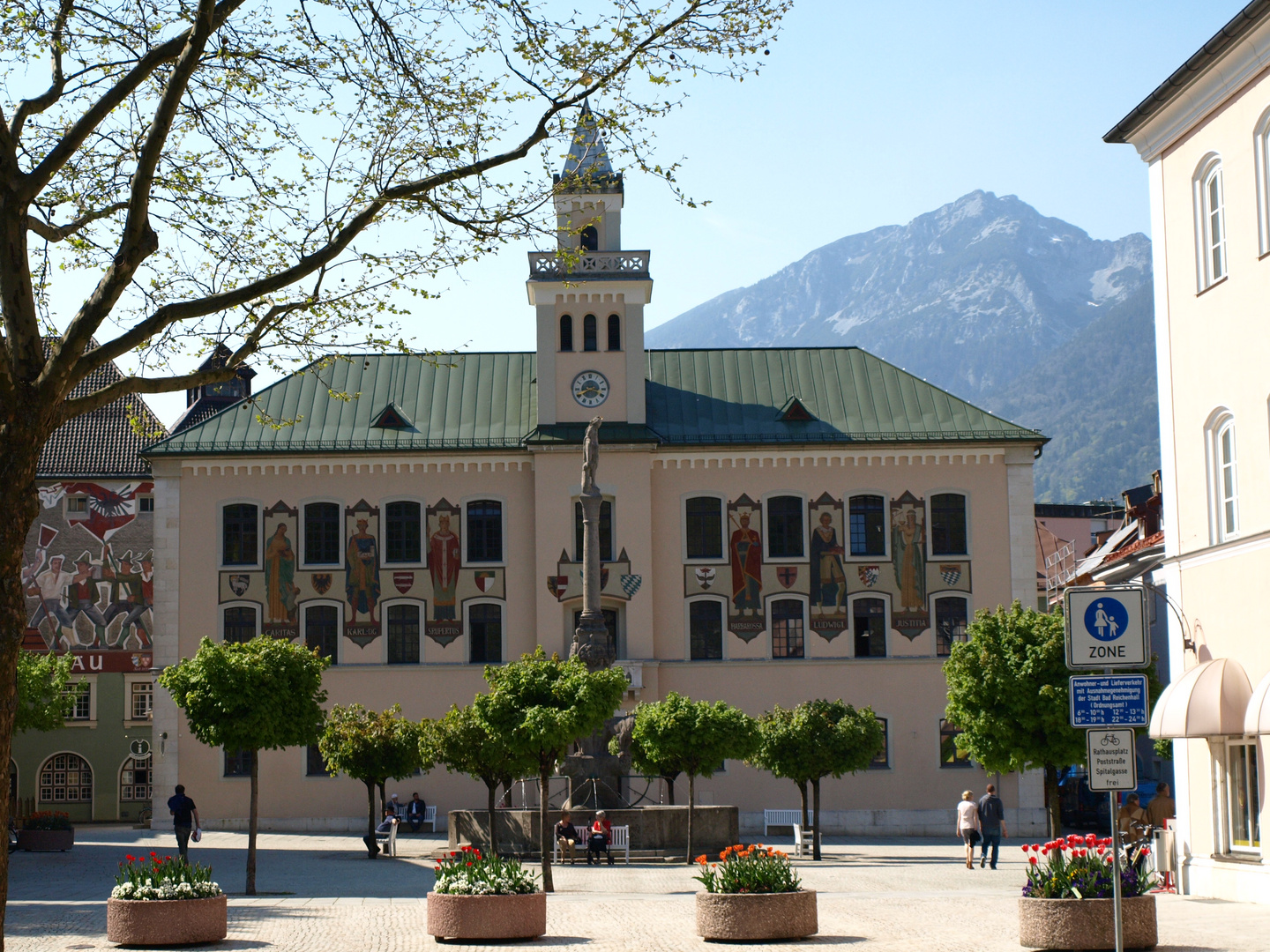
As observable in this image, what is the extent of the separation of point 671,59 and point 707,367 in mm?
34878

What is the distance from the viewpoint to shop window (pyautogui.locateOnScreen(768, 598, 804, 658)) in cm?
4234

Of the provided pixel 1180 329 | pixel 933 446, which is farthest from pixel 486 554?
pixel 1180 329

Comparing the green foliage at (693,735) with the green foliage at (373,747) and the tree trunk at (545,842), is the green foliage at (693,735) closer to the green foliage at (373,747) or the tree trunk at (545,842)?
the green foliage at (373,747)

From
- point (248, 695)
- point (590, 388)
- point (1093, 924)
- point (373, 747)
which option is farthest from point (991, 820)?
point (590, 388)

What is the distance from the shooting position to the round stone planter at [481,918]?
15.9 meters

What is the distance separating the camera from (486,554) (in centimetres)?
4281

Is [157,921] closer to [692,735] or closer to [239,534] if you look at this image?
[692,735]

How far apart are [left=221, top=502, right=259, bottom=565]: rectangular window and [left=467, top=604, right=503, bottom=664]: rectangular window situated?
6.53 meters

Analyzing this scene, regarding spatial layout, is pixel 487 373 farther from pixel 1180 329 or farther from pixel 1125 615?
pixel 1125 615

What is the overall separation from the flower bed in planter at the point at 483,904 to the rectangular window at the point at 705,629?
85.6ft

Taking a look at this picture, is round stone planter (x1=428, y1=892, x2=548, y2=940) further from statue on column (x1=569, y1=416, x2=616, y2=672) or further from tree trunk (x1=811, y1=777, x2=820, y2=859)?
statue on column (x1=569, y1=416, x2=616, y2=672)

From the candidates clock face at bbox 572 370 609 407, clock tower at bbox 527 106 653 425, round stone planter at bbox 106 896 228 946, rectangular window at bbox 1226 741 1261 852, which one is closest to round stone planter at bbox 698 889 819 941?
round stone planter at bbox 106 896 228 946

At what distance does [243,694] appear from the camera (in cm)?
2317

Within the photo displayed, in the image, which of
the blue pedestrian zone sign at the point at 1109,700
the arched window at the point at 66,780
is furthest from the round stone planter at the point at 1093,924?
the arched window at the point at 66,780
